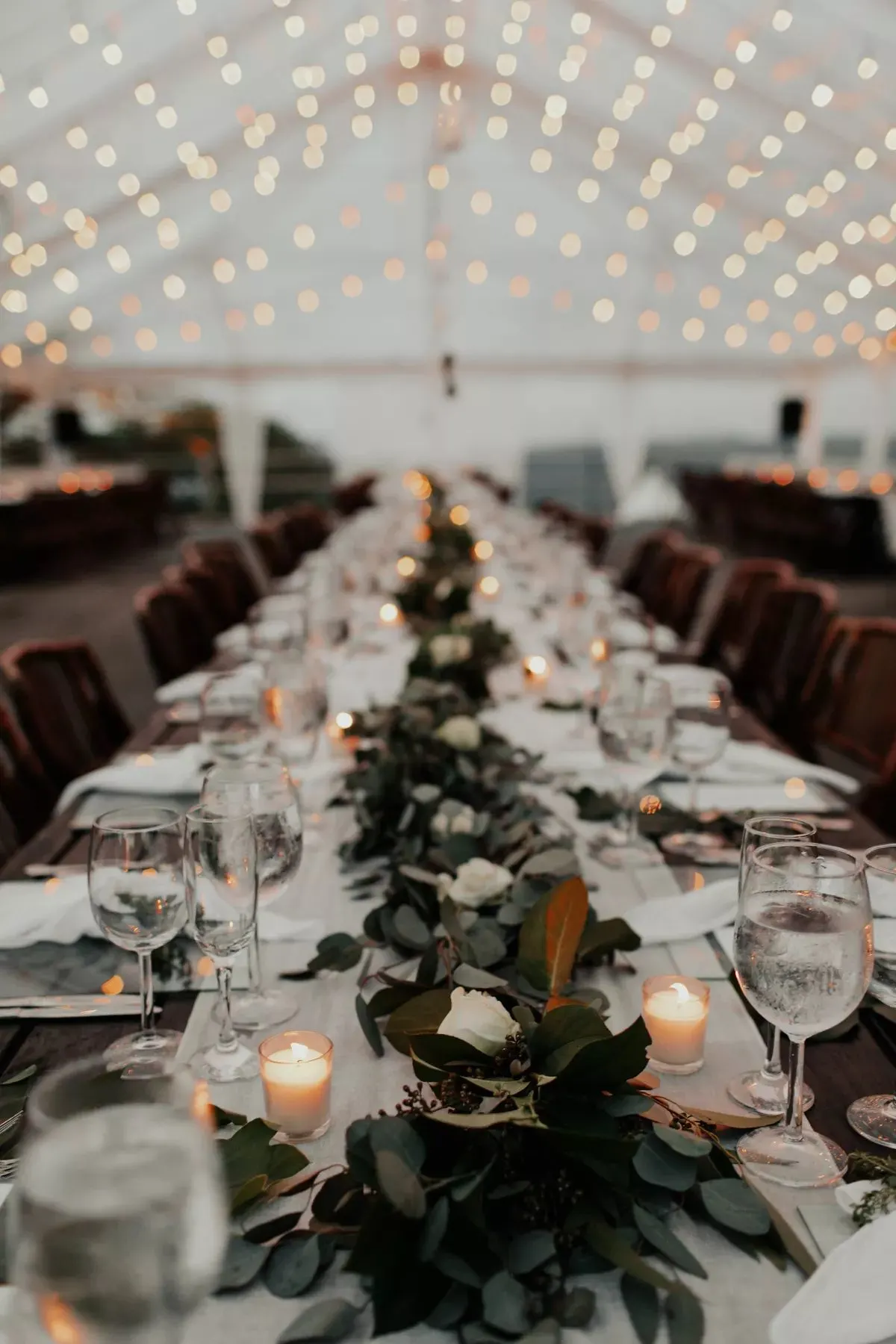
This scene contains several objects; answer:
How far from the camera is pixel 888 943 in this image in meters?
1.01

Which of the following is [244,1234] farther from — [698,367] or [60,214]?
[698,367]

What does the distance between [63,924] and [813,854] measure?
0.81 meters

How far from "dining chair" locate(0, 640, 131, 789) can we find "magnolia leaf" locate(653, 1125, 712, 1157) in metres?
1.89

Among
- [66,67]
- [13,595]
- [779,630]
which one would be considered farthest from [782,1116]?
[13,595]

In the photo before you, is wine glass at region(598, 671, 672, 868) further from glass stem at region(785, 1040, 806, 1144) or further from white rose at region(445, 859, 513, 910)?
glass stem at region(785, 1040, 806, 1144)

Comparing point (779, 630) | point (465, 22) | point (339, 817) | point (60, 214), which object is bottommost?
point (779, 630)

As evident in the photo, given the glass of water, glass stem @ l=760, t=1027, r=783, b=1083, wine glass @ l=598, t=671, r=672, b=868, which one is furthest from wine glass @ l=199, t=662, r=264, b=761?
the glass of water

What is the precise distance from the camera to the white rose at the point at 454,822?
4.73ft

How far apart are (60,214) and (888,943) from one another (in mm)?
9881

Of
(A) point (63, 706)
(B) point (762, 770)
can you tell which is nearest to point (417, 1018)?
(B) point (762, 770)

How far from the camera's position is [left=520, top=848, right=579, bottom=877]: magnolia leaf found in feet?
4.24

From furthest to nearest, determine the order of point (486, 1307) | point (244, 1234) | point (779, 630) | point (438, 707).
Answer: point (779, 630), point (438, 707), point (244, 1234), point (486, 1307)

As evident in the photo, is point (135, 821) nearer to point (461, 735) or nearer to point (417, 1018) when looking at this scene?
point (417, 1018)

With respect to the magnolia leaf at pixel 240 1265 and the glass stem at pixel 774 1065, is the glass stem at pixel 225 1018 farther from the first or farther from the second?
the glass stem at pixel 774 1065
